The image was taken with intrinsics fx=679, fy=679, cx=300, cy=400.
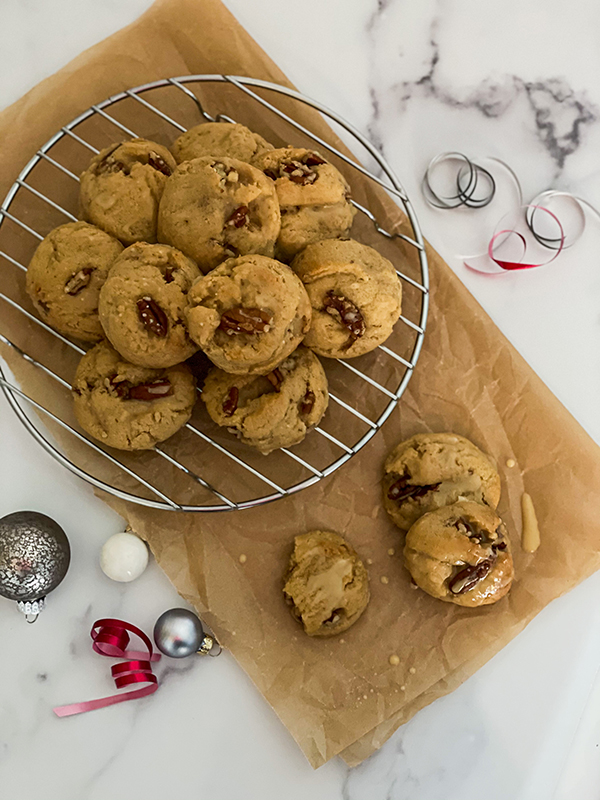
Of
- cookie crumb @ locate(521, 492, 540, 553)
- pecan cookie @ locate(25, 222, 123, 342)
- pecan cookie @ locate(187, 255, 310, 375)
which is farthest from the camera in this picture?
cookie crumb @ locate(521, 492, 540, 553)

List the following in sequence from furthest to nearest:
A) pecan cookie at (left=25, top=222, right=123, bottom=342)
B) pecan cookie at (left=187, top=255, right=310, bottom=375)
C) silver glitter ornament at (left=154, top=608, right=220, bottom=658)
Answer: silver glitter ornament at (left=154, top=608, right=220, bottom=658)
pecan cookie at (left=25, top=222, right=123, bottom=342)
pecan cookie at (left=187, top=255, right=310, bottom=375)

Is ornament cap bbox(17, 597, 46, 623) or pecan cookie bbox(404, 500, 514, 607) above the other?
pecan cookie bbox(404, 500, 514, 607)

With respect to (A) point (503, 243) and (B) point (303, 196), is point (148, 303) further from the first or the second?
(A) point (503, 243)

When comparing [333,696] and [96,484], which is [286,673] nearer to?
[333,696]

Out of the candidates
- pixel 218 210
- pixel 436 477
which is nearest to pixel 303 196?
pixel 218 210

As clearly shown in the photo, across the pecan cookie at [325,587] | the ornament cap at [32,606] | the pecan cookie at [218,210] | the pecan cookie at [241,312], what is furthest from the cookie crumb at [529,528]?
the ornament cap at [32,606]

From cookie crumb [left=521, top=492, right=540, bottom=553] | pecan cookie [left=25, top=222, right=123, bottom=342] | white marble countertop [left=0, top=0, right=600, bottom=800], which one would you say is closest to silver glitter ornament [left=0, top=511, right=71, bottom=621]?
white marble countertop [left=0, top=0, right=600, bottom=800]

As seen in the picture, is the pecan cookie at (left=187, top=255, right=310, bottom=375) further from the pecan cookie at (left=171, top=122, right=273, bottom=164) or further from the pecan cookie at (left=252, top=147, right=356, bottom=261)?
the pecan cookie at (left=171, top=122, right=273, bottom=164)
